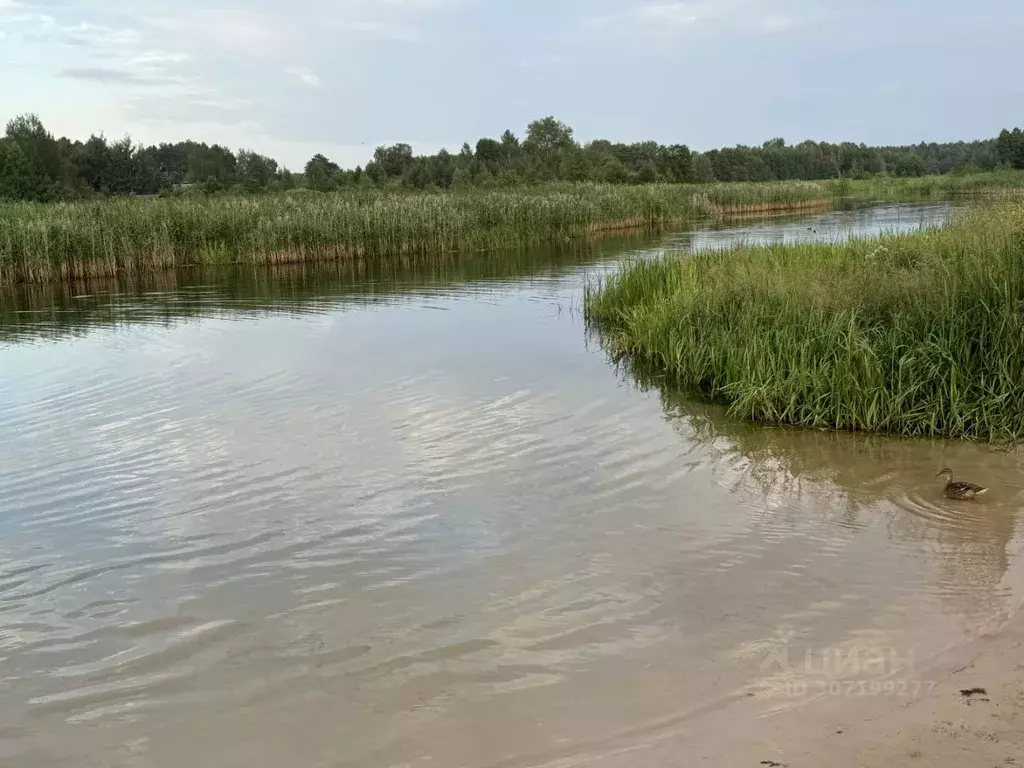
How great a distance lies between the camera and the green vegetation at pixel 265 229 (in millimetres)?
20484

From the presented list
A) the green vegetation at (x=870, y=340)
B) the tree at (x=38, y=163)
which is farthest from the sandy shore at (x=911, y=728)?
A: the tree at (x=38, y=163)

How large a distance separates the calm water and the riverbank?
12391 millimetres

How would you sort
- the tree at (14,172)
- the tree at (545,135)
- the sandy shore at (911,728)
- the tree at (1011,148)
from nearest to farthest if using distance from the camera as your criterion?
1. the sandy shore at (911,728)
2. the tree at (14,172)
3. the tree at (1011,148)
4. the tree at (545,135)

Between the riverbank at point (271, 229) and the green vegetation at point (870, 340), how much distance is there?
52.0 ft

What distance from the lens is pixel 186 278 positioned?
21.0 metres

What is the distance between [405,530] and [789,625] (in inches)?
103

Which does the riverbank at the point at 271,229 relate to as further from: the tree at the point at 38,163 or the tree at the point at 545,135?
the tree at the point at 545,135

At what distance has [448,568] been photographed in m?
5.00

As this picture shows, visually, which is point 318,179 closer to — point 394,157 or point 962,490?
point 394,157

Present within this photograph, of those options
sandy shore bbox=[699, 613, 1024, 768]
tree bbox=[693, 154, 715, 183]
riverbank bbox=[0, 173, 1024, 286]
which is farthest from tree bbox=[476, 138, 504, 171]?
sandy shore bbox=[699, 613, 1024, 768]

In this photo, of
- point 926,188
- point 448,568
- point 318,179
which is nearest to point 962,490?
point 448,568

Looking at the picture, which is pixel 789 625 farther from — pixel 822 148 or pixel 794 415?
pixel 822 148

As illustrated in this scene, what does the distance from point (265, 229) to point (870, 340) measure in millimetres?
19353

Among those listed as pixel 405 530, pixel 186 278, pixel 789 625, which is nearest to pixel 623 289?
pixel 405 530
